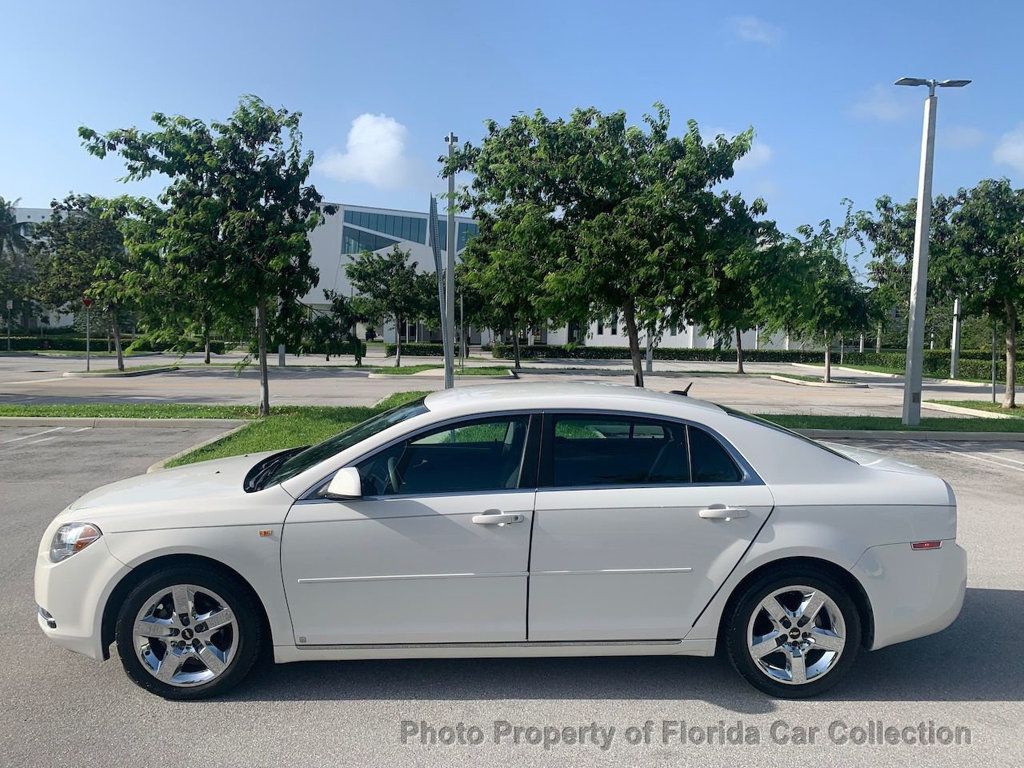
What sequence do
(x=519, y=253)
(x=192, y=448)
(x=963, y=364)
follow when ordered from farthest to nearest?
(x=963, y=364), (x=519, y=253), (x=192, y=448)

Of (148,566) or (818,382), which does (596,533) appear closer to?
(148,566)

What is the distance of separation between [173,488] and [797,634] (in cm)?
323

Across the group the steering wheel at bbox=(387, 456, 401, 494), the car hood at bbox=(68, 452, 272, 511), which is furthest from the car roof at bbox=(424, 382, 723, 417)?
the car hood at bbox=(68, 452, 272, 511)

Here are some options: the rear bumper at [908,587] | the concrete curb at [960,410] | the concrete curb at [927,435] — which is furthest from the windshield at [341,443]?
the concrete curb at [960,410]

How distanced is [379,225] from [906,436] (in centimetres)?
6759

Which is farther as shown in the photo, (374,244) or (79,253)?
(374,244)

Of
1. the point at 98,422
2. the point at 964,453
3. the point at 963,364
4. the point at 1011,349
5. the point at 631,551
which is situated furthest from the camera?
the point at 963,364

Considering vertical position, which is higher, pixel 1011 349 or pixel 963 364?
pixel 1011 349

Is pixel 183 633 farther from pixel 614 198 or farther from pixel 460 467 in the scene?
pixel 614 198

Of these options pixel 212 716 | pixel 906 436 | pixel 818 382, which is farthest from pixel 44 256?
pixel 212 716

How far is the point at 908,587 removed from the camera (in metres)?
3.82

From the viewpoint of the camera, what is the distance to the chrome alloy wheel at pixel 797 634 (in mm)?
3762

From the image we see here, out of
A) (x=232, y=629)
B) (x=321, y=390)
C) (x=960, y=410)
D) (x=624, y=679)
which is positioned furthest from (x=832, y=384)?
(x=232, y=629)

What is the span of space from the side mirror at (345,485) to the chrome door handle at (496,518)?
0.57 m
